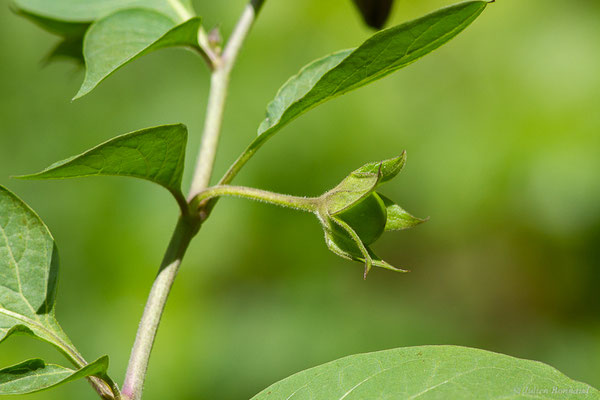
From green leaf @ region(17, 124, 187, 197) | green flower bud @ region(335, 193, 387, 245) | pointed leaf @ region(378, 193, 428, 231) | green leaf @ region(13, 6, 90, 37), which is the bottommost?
pointed leaf @ region(378, 193, 428, 231)

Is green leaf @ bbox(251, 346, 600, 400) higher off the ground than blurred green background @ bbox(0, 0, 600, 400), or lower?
higher

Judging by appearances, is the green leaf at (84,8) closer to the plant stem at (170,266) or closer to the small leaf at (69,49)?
the small leaf at (69,49)


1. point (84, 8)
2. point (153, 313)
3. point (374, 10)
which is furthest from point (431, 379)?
point (84, 8)

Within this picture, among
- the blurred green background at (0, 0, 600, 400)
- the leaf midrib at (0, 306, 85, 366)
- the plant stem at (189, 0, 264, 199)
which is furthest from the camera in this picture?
the blurred green background at (0, 0, 600, 400)

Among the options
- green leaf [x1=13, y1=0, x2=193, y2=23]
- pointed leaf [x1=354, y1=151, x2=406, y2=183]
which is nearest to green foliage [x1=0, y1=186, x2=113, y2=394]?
pointed leaf [x1=354, y1=151, x2=406, y2=183]

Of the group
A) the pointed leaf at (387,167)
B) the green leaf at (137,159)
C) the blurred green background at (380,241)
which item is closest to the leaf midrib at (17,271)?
the green leaf at (137,159)

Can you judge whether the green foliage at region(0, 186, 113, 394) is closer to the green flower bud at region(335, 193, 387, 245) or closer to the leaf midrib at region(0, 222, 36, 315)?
the leaf midrib at region(0, 222, 36, 315)
